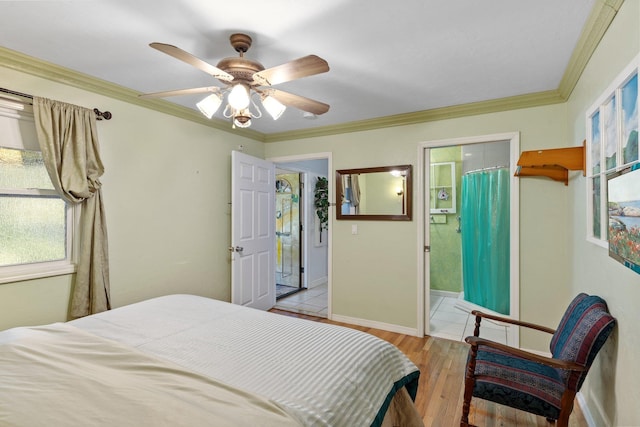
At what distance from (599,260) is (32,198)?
364 centimetres

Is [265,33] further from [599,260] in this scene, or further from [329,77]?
[599,260]

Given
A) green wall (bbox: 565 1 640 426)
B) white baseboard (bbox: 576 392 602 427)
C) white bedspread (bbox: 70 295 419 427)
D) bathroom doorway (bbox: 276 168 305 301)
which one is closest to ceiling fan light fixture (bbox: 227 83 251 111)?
white bedspread (bbox: 70 295 419 427)

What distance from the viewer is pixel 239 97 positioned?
1764 mm

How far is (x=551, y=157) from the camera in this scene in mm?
2250

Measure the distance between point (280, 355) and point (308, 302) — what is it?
3.19 metres

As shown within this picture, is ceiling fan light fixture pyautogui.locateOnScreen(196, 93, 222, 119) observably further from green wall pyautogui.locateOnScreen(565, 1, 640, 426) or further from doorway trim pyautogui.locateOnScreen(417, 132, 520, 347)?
doorway trim pyautogui.locateOnScreen(417, 132, 520, 347)

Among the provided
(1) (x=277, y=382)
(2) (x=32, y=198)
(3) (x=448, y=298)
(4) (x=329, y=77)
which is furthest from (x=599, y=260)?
(2) (x=32, y=198)

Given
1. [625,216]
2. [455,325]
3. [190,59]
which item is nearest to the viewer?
[625,216]

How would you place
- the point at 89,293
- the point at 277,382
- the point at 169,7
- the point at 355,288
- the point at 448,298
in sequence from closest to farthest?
1. the point at 277,382
2. the point at 169,7
3. the point at 89,293
4. the point at 355,288
5. the point at 448,298

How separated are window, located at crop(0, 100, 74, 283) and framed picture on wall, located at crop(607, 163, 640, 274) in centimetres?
328

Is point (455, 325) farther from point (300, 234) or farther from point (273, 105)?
point (273, 105)

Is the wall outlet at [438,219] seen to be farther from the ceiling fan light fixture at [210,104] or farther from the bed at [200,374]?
the ceiling fan light fixture at [210,104]

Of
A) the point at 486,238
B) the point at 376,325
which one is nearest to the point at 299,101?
the point at 376,325

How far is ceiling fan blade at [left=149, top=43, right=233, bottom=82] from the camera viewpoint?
55.1 inches
